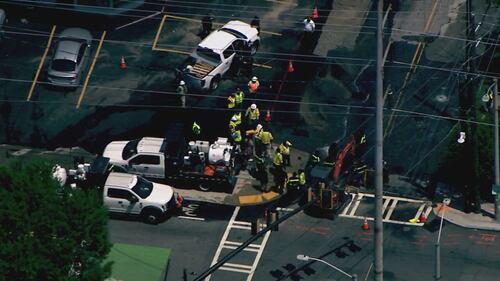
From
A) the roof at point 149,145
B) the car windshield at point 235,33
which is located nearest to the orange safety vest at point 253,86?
the car windshield at point 235,33

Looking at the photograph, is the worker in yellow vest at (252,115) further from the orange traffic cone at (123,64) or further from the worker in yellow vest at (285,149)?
the orange traffic cone at (123,64)

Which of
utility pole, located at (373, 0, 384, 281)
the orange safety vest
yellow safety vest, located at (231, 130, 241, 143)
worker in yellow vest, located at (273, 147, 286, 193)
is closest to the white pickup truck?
the orange safety vest

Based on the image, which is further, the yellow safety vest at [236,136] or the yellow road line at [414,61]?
the yellow road line at [414,61]

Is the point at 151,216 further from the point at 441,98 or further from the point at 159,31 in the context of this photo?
the point at 441,98

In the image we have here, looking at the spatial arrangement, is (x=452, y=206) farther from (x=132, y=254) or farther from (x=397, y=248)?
(x=132, y=254)

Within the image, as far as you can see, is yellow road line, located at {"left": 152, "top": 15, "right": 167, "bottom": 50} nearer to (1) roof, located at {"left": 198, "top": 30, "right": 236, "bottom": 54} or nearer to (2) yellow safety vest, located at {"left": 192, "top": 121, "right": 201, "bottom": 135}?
(1) roof, located at {"left": 198, "top": 30, "right": 236, "bottom": 54}

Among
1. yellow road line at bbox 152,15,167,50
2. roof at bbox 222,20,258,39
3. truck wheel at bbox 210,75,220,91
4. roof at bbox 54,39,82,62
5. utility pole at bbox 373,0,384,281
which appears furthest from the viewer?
yellow road line at bbox 152,15,167,50
